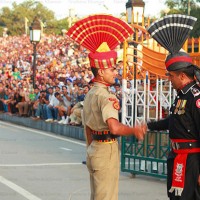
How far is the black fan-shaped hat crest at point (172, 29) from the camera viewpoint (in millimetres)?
8197

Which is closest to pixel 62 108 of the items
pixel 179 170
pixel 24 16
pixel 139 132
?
pixel 139 132

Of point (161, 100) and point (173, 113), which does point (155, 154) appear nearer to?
point (161, 100)

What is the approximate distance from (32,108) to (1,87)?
7117mm

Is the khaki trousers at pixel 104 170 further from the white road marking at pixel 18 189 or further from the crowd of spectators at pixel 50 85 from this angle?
the white road marking at pixel 18 189

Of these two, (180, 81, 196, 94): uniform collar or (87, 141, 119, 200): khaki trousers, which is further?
(87, 141, 119, 200): khaki trousers

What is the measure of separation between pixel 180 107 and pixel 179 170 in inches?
22.4

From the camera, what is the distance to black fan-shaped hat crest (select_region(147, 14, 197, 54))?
8.20 metres

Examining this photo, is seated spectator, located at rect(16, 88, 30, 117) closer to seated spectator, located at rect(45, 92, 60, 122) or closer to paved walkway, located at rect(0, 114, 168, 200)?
seated spectator, located at rect(45, 92, 60, 122)

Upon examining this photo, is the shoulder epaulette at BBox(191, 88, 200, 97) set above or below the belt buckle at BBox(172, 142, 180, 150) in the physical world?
above

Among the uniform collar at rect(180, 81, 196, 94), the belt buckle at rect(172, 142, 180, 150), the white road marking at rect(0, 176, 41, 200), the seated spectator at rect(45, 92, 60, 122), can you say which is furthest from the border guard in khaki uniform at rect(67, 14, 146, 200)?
the seated spectator at rect(45, 92, 60, 122)

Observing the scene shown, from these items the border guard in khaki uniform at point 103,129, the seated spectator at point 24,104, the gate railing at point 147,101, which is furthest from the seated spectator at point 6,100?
the border guard in khaki uniform at point 103,129

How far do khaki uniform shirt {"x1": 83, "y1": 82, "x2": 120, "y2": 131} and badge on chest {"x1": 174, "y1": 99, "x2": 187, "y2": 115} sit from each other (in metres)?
0.58

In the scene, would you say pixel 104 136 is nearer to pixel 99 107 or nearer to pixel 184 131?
pixel 99 107

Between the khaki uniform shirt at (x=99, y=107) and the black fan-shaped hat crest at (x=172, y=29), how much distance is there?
58.8 inches
